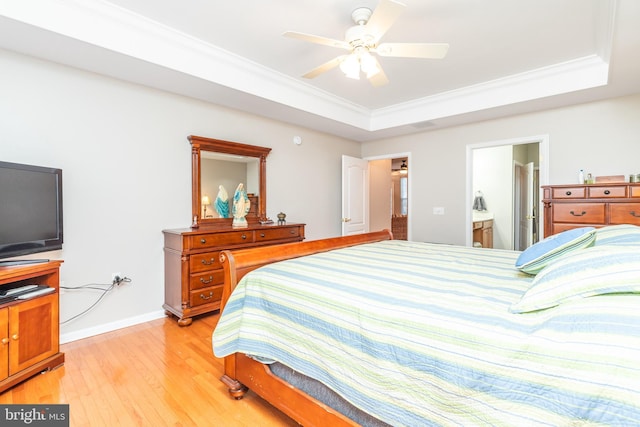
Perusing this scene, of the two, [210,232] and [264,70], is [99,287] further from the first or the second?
[264,70]

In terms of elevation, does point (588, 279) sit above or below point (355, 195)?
below

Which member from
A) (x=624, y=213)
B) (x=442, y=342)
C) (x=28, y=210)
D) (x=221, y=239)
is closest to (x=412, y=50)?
(x=442, y=342)

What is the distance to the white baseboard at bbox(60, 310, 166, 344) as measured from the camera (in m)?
2.56

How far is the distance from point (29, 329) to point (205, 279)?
4.17 ft

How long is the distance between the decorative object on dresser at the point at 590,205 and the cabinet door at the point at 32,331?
4.43m

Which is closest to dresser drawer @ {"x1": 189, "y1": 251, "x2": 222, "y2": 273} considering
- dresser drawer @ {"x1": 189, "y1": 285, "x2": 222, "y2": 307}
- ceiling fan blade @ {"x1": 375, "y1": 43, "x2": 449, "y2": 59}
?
dresser drawer @ {"x1": 189, "y1": 285, "x2": 222, "y2": 307}

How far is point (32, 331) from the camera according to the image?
6.48 feet

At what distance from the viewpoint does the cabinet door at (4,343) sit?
1.80 meters

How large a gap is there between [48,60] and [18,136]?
0.66 metres

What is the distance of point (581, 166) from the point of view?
3500 millimetres

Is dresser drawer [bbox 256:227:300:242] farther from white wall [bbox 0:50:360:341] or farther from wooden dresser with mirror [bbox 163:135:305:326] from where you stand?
white wall [bbox 0:50:360:341]

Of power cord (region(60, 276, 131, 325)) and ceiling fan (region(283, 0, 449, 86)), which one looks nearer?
ceiling fan (region(283, 0, 449, 86))

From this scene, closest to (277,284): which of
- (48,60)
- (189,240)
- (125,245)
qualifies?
(189,240)

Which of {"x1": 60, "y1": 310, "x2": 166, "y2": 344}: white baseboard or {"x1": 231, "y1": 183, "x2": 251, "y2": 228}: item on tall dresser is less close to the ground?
{"x1": 231, "y1": 183, "x2": 251, "y2": 228}: item on tall dresser
